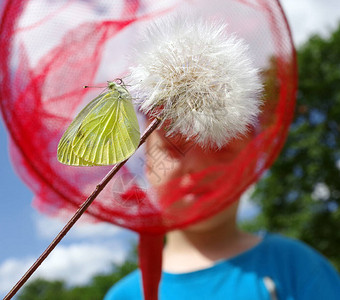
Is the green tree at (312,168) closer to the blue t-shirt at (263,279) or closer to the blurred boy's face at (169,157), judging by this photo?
the blue t-shirt at (263,279)

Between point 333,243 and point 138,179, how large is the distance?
8719mm

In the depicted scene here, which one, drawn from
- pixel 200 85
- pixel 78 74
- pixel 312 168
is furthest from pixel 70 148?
pixel 312 168

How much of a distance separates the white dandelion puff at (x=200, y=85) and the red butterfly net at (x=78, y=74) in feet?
0.90

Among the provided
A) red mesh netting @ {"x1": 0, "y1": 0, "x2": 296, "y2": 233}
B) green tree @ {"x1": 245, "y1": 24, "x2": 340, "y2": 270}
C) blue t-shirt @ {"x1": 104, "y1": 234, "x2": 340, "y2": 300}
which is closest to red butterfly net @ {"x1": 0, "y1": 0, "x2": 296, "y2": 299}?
red mesh netting @ {"x1": 0, "y1": 0, "x2": 296, "y2": 233}

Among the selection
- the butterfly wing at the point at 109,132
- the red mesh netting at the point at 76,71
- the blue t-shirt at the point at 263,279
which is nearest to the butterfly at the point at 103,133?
the butterfly wing at the point at 109,132

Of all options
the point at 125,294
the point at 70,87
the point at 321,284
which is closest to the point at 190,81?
the point at 70,87

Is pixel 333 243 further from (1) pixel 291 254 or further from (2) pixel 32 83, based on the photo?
(2) pixel 32 83

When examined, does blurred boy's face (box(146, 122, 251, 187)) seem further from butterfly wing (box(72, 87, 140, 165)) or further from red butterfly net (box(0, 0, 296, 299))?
butterfly wing (box(72, 87, 140, 165))

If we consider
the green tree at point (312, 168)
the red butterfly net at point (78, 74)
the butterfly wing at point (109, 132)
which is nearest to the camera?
the butterfly wing at point (109, 132)

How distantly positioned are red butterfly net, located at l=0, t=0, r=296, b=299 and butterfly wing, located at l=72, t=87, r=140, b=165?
313mm

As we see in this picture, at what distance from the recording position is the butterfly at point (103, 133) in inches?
21.5

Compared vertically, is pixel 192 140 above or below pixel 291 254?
above

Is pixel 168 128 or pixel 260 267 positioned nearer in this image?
pixel 168 128

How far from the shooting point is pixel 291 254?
1.47 m
